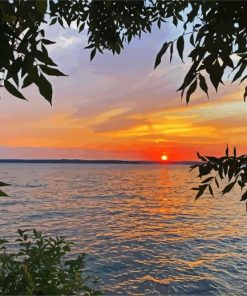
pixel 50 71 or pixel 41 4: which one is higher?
pixel 41 4

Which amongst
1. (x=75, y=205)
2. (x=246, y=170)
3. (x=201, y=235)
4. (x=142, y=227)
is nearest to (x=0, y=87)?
(x=246, y=170)

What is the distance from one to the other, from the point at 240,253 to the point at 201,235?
237 inches

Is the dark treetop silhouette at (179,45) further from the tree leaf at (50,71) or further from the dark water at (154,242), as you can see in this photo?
the dark water at (154,242)

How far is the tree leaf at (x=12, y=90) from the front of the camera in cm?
144

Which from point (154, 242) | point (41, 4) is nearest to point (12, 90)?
point (41, 4)

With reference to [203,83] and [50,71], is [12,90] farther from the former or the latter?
[203,83]

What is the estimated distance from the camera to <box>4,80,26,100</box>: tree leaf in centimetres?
144

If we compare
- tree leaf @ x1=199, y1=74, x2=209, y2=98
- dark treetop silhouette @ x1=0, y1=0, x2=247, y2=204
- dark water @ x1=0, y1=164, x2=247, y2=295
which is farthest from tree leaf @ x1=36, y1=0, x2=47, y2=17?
dark water @ x1=0, y1=164, x2=247, y2=295

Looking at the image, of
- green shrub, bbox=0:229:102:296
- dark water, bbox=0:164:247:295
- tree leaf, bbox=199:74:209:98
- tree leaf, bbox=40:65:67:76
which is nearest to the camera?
tree leaf, bbox=40:65:67:76

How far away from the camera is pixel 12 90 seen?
57.8 inches

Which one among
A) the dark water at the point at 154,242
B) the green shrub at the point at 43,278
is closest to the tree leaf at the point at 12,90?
the green shrub at the point at 43,278

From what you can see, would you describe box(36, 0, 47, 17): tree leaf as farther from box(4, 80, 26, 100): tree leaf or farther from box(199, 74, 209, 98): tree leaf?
box(199, 74, 209, 98): tree leaf

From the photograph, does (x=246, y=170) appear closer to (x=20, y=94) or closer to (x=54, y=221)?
(x=20, y=94)

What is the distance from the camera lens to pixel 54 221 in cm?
3350
